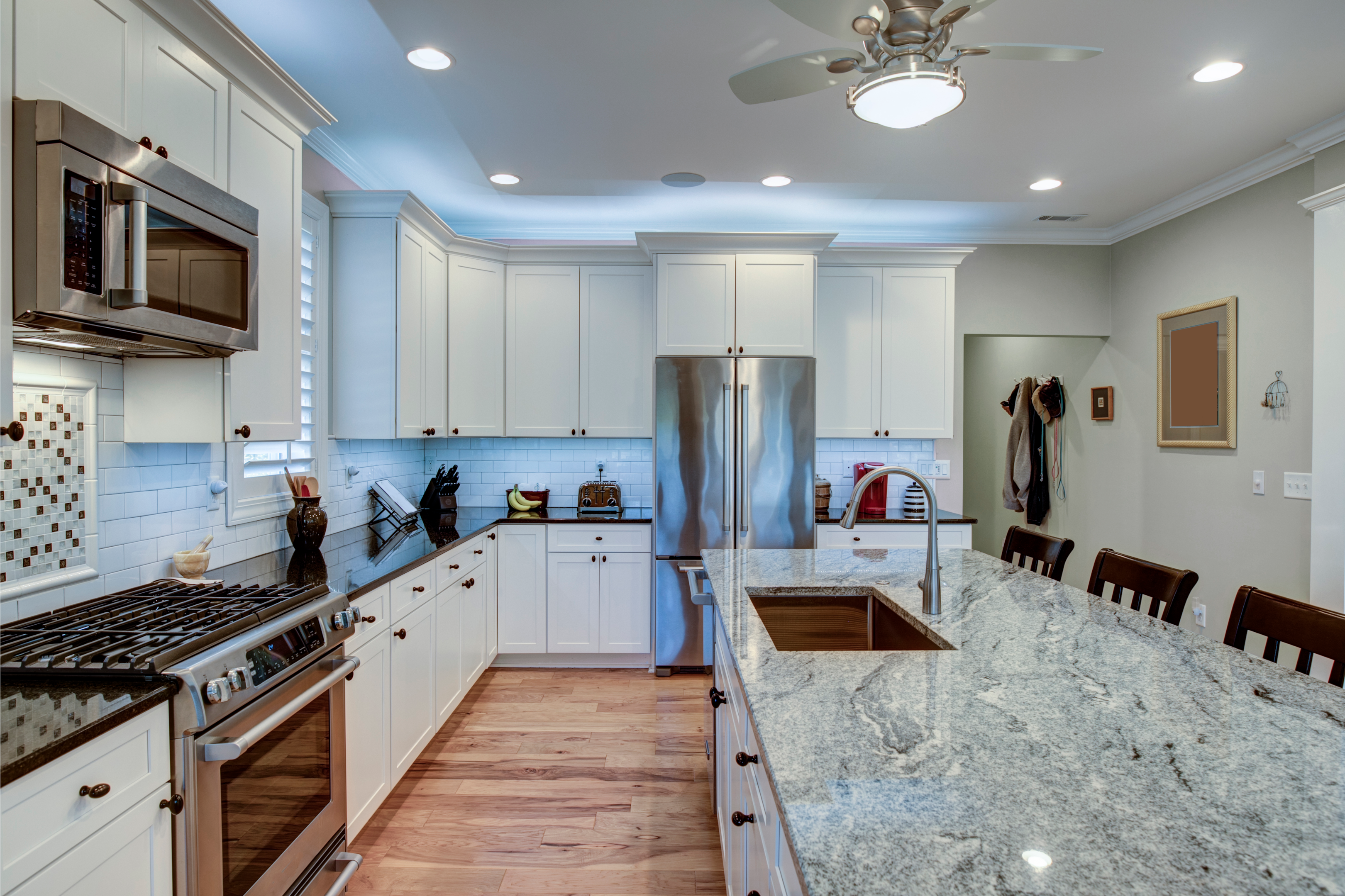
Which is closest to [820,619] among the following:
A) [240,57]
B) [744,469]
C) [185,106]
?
[744,469]

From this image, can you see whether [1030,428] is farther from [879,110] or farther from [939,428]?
[879,110]

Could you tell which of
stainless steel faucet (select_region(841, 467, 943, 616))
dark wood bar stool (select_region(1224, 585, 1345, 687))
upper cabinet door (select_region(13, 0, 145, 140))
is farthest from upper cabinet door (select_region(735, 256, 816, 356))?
upper cabinet door (select_region(13, 0, 145, 140))

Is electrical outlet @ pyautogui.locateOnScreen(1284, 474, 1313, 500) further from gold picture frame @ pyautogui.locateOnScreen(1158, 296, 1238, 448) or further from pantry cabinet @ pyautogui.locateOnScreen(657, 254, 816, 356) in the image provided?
pantry cabinet @ pyautogui.locateOnScreen(657, 254, 816, 356)

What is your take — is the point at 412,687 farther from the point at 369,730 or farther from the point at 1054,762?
the point at 1054,762

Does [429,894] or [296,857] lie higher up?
[296,857]

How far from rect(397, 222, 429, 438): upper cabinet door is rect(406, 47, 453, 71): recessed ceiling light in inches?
44.5

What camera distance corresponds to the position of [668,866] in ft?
7.09

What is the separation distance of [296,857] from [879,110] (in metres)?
2.38

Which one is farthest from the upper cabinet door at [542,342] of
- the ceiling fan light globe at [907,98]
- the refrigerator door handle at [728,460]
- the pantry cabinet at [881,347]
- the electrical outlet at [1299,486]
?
the electrical outlet at [1299,486]

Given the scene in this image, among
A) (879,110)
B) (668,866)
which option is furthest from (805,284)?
(668,866)

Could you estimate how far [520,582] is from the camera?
388cm

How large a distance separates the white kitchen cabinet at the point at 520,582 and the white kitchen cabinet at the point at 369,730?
58.0 inches

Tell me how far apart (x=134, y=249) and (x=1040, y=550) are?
9.09 ft

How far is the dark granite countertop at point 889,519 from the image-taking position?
3.84m
